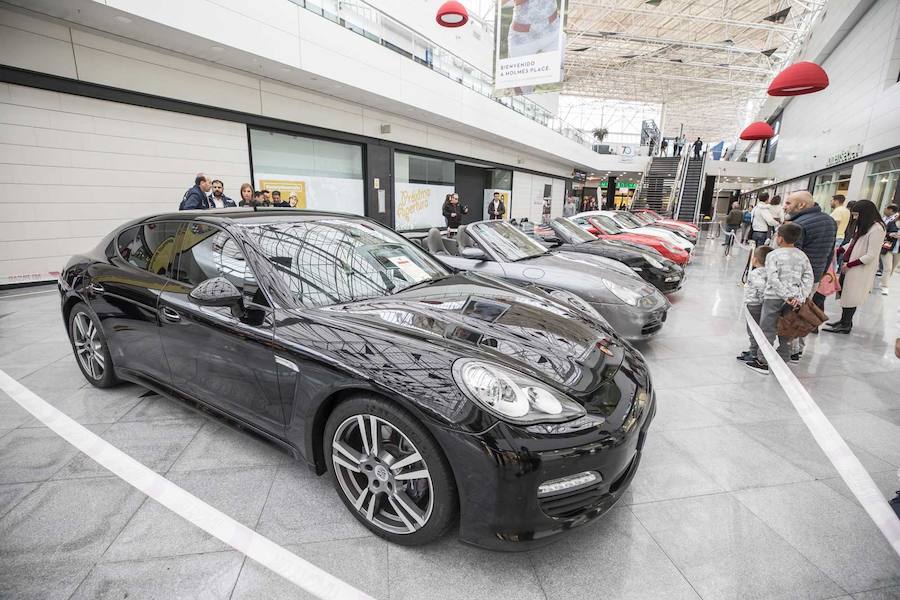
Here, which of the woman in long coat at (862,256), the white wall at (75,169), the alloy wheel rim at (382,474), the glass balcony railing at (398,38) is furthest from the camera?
the glass balcony railing at (398,38)

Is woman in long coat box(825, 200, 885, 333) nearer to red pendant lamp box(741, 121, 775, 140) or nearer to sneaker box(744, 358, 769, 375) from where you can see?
sneaker box(744, 358, 769, 375)

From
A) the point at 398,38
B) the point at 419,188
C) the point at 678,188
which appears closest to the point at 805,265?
the point at 398,38

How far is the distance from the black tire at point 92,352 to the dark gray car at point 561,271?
9.69 ft

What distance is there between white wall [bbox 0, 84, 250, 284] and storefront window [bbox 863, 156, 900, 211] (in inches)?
620

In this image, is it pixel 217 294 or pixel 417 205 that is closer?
pixel 217 294

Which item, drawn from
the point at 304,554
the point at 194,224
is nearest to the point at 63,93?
the point at 194,224

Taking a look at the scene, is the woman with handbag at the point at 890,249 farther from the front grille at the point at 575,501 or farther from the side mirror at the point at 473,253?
the front grille at the point at 575,501

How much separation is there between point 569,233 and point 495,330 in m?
5.16

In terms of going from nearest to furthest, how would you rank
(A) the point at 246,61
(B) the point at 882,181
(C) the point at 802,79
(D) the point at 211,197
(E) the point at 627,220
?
(D) the point at 211,197
(C) the point at 802,79
(A) the point at 246,61
(E) the point at 627,220
(B) the point at 882,181

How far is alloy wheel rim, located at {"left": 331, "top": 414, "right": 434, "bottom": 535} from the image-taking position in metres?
1.57

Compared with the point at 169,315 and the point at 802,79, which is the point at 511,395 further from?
the point at 802,79

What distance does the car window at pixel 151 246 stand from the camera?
244 centimetres

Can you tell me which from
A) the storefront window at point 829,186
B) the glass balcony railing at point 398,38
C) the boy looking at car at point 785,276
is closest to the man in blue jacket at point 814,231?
the boy looking at car at point 785,276

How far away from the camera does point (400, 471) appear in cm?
159
